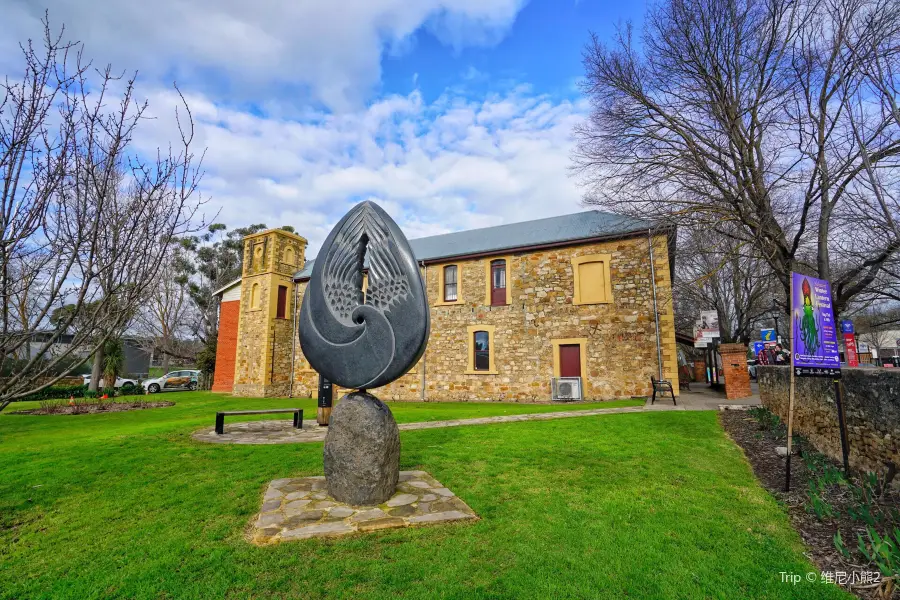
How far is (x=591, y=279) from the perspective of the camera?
50.5ft

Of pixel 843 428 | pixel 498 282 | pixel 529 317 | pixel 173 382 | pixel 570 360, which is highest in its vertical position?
pixel 498 282

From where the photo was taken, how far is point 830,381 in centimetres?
583

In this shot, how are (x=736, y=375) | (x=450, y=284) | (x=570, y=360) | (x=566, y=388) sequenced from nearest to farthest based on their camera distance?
(x=736, y=375)
(x=566, y=388)
(x=570, y=360)
(x=450, y=284)

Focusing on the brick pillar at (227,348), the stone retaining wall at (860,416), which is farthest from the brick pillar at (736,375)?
the brick pillar at (227,348)

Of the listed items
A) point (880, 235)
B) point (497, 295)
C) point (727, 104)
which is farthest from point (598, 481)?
point (497, 295)

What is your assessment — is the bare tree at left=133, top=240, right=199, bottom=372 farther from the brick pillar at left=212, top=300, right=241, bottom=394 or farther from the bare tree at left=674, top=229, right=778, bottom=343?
the bare tree at left=674, top=229, right=778, bottom=343

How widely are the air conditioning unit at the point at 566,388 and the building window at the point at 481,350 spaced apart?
260 centimetres

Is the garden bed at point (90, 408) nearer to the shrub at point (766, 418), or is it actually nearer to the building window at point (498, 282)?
the building window at point (498, 282)

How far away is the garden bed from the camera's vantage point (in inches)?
587

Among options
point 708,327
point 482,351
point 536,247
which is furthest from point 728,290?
point 482,351

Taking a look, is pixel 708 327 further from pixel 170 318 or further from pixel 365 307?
pixel 170 318

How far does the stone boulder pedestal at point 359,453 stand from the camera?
4.29m

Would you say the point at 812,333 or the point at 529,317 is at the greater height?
the point at 529,317

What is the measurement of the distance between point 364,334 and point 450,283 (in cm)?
1379
